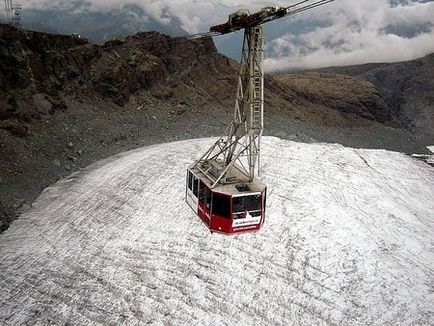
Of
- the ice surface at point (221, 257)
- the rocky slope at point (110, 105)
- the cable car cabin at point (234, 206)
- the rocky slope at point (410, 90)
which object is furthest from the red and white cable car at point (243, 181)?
the rocky slope at point (410, 90)

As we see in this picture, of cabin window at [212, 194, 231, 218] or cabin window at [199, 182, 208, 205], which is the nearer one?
cabin window at [212, 194, 231, 218]

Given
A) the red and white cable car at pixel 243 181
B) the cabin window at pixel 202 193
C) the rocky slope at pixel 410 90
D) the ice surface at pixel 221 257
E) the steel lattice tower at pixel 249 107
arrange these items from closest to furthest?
the red and white cable car at pixel 243 181
the steel lattice tower at pixel 249 107
the cabin window at pixel 202 193
the ice surface at pixel 221 257
the rocky slope at pixel 410 90

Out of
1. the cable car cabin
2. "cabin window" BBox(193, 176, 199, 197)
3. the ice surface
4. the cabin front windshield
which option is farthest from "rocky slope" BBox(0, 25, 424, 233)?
the cabin front windshield

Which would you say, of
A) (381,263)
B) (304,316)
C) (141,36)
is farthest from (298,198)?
(141,36)

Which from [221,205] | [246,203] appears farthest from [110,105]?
[246,203]

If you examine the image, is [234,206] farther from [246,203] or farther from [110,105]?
[110,105]

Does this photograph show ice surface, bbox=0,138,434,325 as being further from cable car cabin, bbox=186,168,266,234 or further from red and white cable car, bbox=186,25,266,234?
cable car cabin, bbox=186,168,266,234

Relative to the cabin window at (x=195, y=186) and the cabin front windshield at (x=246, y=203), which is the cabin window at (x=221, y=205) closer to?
the cabin front windshield at (x=246, y=203)
